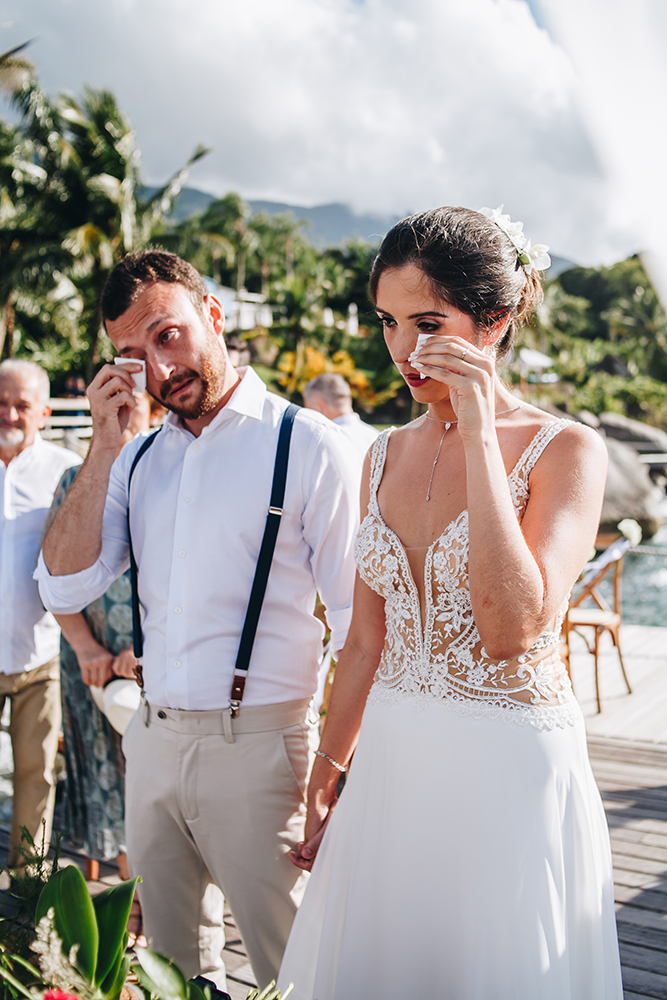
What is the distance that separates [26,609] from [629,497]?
17.1 meters

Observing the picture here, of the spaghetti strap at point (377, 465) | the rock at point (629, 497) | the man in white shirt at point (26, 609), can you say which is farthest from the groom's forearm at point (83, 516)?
the rock at point (629, 497)

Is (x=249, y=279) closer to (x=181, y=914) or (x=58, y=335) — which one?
(x=58, y=335)

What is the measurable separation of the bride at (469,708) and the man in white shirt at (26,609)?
2.03m

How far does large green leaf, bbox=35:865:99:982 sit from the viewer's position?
819mm

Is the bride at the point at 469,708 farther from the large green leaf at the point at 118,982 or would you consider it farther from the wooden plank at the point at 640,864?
the wooden plank at the point at 640,864

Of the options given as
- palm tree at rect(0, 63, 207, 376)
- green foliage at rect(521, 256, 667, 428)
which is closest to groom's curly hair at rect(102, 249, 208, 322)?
green foliage at rect(521, 256, 667, 428)

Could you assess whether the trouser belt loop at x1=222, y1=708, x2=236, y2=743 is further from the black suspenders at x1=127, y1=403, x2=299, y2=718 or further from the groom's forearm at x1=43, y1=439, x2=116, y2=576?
the groom's forearm at x1=43, y1=439, x2=116, y2=576

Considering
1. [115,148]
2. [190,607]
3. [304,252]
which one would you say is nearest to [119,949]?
[190,607]

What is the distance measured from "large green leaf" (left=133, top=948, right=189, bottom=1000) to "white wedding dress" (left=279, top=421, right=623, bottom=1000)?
598 millimetres

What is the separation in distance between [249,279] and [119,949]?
215 ft

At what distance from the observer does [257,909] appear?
169 cm

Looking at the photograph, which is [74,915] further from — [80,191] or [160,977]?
Answer: [80,191]

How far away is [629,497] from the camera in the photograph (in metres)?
18.2

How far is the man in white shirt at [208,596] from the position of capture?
169 cm
